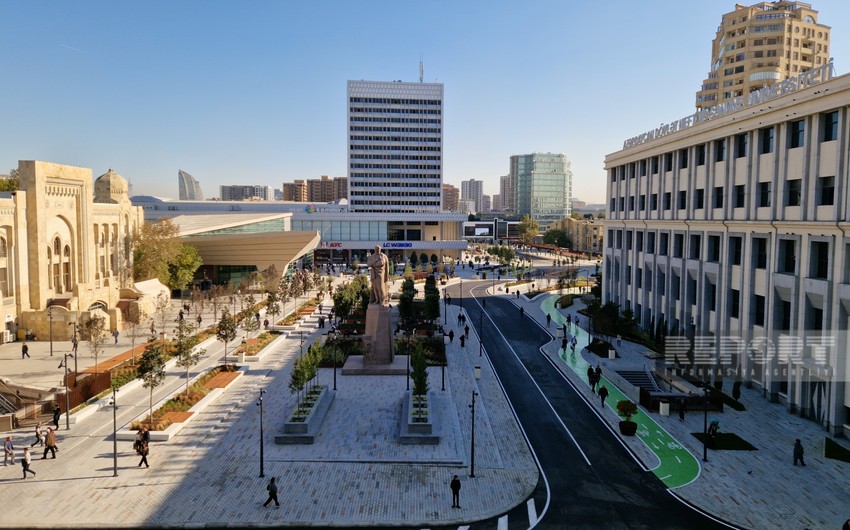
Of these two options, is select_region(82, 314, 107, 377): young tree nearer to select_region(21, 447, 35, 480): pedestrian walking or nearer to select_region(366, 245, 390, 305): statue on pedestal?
select_region(21, 447, 35, 480): pedestrian walking

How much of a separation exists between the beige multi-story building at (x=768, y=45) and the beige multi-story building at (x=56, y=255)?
3260 inches

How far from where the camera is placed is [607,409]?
101 ft

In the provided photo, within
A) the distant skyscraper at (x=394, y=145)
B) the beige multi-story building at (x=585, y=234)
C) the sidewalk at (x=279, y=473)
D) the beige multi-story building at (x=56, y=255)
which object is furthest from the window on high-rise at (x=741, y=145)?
the beige multi-story building at (x=585, y=234)

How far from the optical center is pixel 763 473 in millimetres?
22734

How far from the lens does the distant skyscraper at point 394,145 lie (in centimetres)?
13488

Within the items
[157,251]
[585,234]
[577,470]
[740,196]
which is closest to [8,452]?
[577,470]

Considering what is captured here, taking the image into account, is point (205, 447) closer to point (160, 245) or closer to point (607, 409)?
point (607, 409)

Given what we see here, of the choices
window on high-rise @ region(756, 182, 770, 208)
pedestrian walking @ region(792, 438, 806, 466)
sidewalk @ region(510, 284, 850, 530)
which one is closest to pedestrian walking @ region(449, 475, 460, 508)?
sidewalk @ region(510, 284, 850, 530)

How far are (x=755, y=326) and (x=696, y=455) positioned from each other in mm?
12760

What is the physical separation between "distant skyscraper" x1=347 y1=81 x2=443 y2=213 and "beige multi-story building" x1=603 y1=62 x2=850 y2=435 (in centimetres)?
9145

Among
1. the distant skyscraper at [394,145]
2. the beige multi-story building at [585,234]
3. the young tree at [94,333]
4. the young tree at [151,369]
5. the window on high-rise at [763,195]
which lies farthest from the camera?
the beige multi-story building at [585,234]

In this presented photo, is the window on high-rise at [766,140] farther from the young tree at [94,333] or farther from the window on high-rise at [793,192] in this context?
the young tree at [94,333]

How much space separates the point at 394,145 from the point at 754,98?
107 m

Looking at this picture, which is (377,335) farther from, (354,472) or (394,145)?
(394,145)
